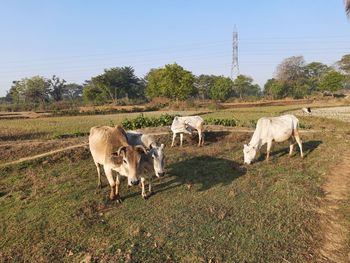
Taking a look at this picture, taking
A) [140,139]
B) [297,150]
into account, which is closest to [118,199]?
Result: [140,139]

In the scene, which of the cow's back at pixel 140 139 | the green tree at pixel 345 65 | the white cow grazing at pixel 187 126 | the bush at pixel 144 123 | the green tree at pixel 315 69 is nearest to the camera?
the cow's back at pixel 140 139

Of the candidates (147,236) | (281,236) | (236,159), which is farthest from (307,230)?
(236,159)

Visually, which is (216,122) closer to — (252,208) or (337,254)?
(252,208)

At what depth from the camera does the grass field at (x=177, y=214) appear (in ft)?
18.7

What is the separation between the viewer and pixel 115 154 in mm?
7852

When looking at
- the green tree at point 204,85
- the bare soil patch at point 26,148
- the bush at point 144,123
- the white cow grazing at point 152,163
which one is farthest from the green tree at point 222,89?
the white cow grazing at point 152,163

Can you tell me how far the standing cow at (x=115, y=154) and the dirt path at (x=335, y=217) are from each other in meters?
3.98

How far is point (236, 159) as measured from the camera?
1193 cm

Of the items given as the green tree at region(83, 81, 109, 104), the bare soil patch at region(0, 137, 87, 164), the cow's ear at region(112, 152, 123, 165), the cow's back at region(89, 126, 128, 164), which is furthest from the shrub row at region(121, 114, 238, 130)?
the green tree at region(83, 81, 109, 104)

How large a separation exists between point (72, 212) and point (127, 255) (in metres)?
2.53

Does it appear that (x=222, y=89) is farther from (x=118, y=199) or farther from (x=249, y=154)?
(x=118, y=199)

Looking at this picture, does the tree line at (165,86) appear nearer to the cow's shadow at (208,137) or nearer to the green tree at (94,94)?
the green tree at (94,94)

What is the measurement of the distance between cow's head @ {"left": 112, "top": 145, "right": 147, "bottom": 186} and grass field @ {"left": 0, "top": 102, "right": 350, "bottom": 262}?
0.81 metres

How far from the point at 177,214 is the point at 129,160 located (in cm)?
161
